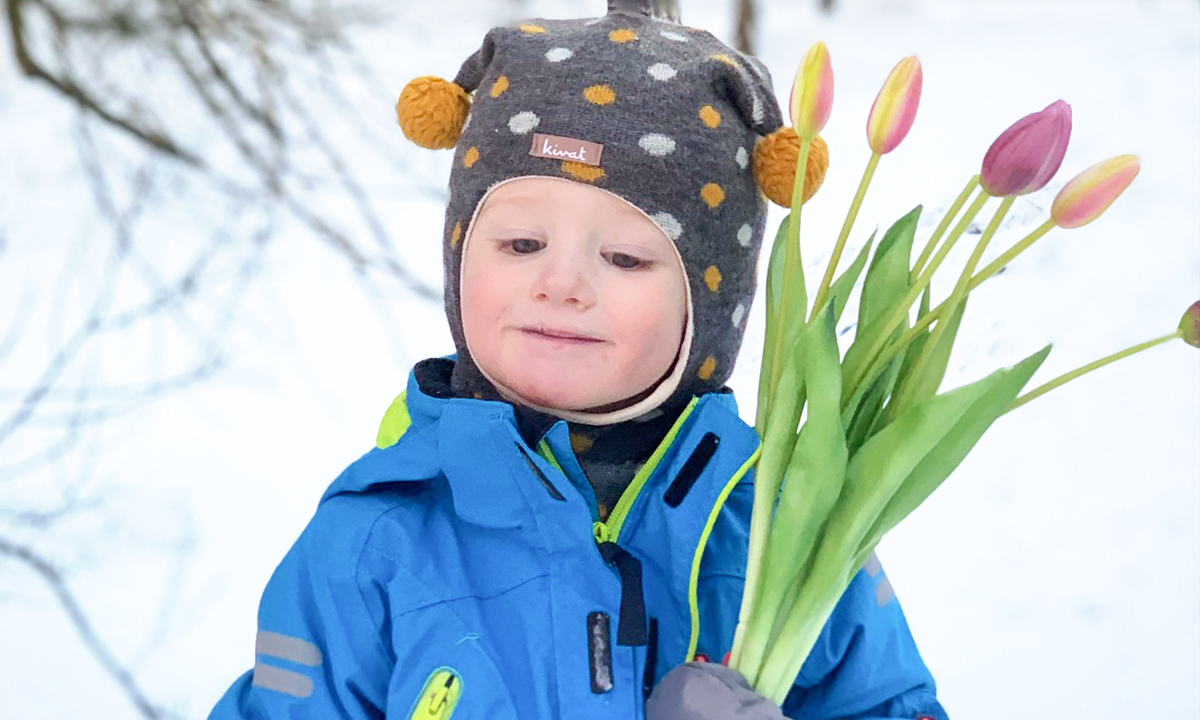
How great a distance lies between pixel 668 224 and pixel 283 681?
485 mm

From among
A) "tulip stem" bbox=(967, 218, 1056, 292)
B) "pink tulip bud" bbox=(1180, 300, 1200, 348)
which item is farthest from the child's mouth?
"pink tulip bud" bbox=(1180, 300, 1200, 348)

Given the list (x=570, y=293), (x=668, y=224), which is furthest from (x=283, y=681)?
(x=668, y=224)

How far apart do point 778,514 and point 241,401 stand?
1.26m

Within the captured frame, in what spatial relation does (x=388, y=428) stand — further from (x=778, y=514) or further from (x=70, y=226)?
(x=70, y=226)

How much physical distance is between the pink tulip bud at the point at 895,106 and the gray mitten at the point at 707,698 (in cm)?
40

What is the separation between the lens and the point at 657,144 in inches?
41.6

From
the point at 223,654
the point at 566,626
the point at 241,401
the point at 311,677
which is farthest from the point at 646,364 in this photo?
the point at 241,401

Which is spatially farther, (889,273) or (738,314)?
(738,314)

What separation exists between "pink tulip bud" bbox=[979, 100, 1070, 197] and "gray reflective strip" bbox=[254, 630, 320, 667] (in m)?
0.62

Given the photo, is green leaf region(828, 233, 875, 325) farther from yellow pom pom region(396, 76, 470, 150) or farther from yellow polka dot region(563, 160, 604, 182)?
yellow pom pom region(396, 76, 470, 150)

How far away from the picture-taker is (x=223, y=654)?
68.2 inches

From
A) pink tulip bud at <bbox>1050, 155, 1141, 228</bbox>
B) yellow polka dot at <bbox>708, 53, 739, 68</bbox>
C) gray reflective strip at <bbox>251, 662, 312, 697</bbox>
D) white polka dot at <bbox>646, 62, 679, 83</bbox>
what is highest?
yellow polka dot at <bbox>708, 53, 739, 68</bbox>

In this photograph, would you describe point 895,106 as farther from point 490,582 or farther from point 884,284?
point 490,582

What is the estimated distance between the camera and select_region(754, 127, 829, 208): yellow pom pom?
1.08 m
